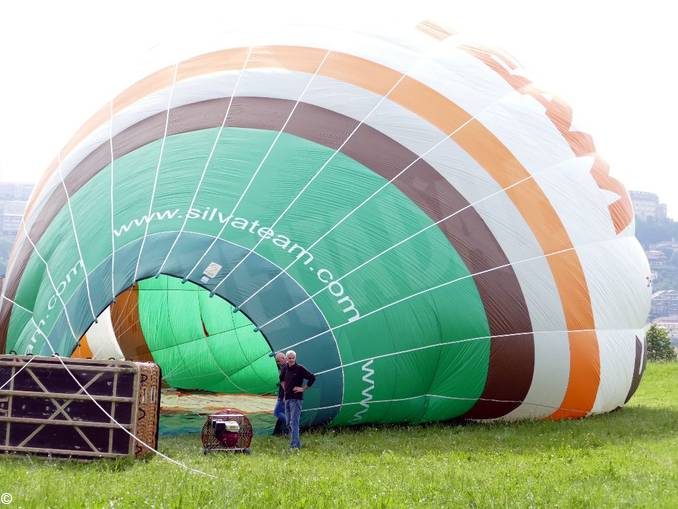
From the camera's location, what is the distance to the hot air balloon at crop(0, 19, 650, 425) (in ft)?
28.8

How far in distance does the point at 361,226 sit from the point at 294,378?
159cm

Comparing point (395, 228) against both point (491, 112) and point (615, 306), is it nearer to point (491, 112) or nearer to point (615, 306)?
point (491, 112)

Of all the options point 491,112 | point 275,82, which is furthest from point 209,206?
point 491,112

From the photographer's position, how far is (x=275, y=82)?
968cm

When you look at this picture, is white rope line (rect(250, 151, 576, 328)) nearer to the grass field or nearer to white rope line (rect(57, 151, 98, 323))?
the grass field

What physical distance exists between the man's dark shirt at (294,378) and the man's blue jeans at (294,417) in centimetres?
7

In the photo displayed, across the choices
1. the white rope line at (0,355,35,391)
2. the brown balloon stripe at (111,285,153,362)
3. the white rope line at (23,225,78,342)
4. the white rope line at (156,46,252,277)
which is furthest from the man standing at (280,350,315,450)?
the brown balloon stripe at (111,285,153,362)

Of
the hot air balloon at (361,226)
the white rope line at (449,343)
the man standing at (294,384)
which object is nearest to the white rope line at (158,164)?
the hot air balloon at (361,226)

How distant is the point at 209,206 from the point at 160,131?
3.83ft

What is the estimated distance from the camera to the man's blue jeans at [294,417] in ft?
27.1

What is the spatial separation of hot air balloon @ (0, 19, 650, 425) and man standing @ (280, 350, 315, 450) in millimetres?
278

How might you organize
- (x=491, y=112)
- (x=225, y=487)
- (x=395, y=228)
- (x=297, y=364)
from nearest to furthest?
(x=225, y=487)
(x=297, y=364)
(x=395, y=228)
(x=491, y=112)

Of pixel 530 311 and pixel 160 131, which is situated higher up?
pixel 160 131

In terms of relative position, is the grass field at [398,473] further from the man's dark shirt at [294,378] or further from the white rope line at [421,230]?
the white rope line at [421,230]
